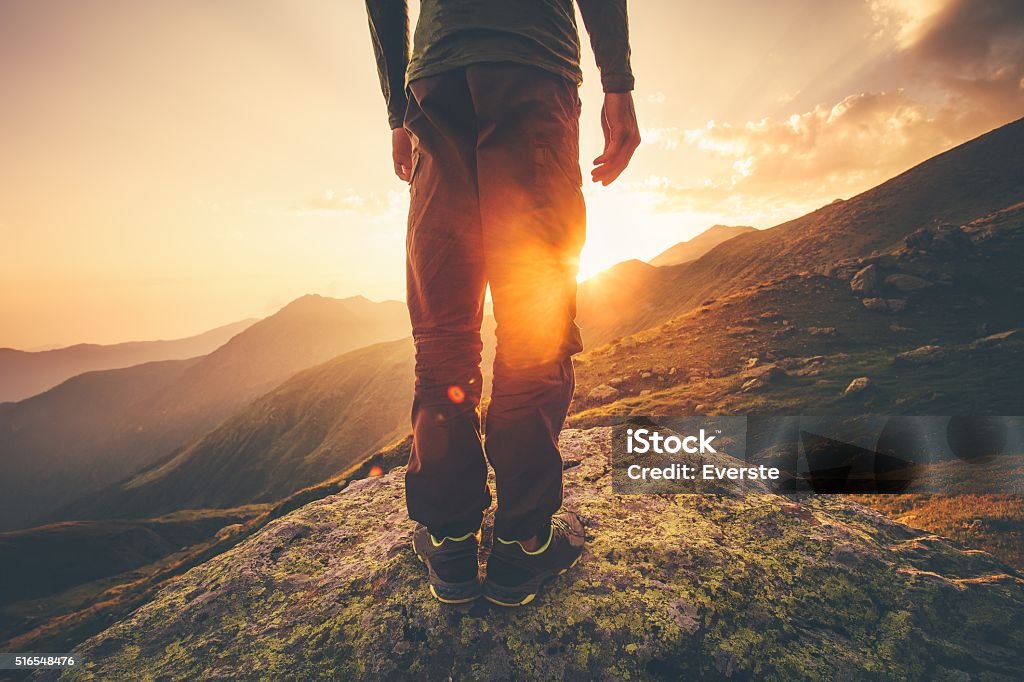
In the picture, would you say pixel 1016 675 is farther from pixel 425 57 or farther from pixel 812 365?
pixel 812 365

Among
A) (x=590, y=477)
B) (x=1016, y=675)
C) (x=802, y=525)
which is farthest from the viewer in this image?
(x=590, y=477)

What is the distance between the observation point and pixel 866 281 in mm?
24766

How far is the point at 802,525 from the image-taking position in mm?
2887

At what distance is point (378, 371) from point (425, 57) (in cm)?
15087

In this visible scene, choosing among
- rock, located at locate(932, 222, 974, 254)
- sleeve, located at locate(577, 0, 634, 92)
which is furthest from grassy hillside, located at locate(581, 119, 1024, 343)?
sleeve, located at locate(577, 0, 634, 92)

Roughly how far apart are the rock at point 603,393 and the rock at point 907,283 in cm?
1818

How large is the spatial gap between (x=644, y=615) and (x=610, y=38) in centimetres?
342

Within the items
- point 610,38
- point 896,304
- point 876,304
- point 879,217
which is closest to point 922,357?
point 876,304

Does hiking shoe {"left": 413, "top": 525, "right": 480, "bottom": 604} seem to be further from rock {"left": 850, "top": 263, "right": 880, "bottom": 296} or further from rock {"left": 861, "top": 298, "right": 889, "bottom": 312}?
rock {"left": 850, "top": 263, "right": 880, "bottom": 296}

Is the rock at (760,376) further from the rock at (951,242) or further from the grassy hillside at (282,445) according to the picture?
the grassy hillside at (282,445)

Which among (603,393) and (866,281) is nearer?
(603,393)

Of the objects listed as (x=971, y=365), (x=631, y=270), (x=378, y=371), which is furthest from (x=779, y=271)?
(x=378, y=371)

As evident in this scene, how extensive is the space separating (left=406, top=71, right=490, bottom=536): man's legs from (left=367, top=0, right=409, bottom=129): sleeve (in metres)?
0.81

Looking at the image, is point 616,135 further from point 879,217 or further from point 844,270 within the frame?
point 879,217
